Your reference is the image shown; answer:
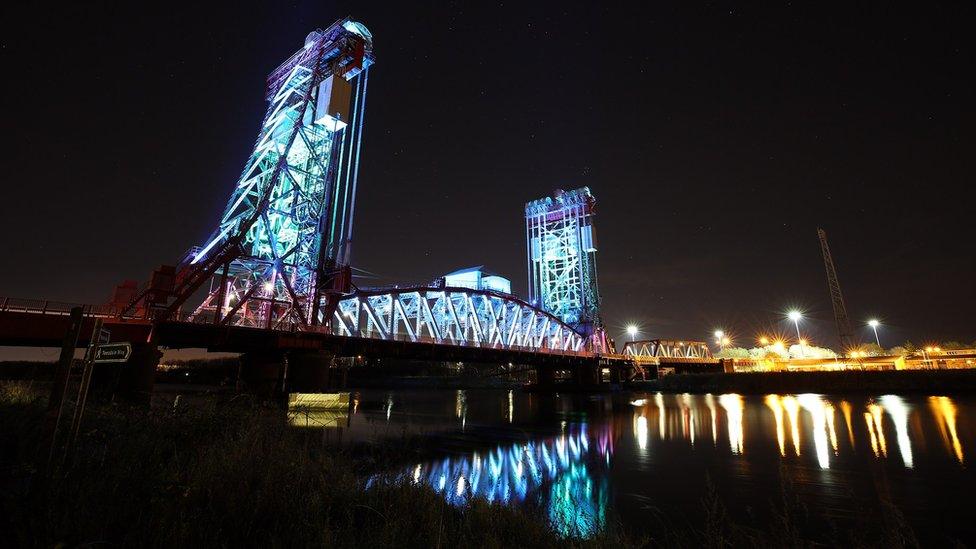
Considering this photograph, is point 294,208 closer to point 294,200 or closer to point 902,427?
point 294,200

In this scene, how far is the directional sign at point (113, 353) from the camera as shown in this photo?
625 cm

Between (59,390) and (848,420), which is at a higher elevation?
(59,390)

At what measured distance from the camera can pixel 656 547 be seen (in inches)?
349

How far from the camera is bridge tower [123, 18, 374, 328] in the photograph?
34656mm

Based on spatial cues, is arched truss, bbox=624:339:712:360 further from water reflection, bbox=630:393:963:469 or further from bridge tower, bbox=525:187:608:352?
water reflection, bbox=630:393:963:469

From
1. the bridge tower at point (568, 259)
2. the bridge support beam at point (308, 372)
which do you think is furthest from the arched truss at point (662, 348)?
the bridge support beam at point (308, 372)

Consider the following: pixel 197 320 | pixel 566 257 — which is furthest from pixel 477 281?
pixel 197 320

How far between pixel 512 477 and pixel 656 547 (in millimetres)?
6486

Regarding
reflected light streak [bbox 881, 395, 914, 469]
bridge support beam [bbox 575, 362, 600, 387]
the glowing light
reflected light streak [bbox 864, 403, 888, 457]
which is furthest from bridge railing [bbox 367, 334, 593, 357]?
reflected light streak [bbox 881, 395, 914, 469]

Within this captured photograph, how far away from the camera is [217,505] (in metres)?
6.45

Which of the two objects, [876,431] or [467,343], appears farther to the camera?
[467,343]

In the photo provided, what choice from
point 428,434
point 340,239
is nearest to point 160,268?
point 340,239

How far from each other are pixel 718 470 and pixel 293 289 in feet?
103

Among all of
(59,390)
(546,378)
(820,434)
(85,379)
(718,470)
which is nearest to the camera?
(59,390)
